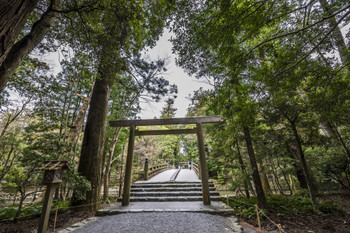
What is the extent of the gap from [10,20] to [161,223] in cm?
470

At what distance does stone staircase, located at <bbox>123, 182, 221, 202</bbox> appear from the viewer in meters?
5.90

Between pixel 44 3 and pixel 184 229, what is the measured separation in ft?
23.4

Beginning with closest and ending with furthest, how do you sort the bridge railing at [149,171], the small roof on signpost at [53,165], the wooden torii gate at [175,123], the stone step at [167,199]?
the small roof on signpost at [53,165]
the wooden torii gate at [175,123]
the stone step at [167,199]
the bridge railing at [149,171]

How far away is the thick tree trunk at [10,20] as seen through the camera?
1.71 metres

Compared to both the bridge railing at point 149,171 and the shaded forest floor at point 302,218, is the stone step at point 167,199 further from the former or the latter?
the bridge railing at point 149,171

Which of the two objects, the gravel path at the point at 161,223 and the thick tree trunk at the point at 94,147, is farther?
the thick tree trunk at the point at 94,147

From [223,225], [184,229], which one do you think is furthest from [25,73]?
[223,225]

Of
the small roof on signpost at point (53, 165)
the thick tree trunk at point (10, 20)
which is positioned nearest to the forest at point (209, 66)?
the thick tree trunk at point (10, 20)

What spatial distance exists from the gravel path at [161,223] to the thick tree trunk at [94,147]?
1.22 metres

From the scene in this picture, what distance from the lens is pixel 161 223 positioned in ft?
11.6

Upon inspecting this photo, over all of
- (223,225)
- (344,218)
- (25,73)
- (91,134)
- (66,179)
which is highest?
(25,73)

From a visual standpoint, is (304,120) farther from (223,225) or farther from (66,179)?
(66,179)

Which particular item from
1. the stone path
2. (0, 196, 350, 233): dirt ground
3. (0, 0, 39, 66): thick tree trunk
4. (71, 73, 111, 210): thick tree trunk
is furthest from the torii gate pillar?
(0, 0, 39, 66): thick tree trunk

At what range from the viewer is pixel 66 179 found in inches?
158
